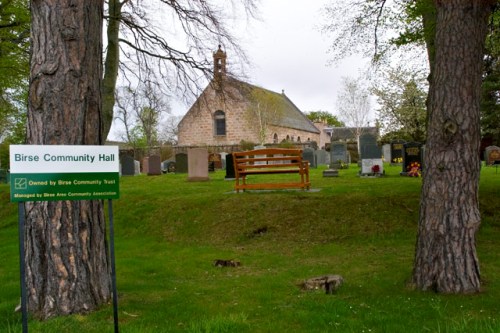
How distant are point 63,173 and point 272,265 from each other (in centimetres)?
387

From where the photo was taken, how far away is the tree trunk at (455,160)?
512 cm

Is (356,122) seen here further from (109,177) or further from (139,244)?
(109,177)

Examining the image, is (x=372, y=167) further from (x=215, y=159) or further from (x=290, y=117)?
(x=290, y=117)

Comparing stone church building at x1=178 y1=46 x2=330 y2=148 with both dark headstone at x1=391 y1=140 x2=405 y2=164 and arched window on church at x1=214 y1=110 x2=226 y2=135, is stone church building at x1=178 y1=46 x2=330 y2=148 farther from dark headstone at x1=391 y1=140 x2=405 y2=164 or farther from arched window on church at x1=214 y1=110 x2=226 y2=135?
dark headstone at x1=391 y1=140 x2=405 y2=164

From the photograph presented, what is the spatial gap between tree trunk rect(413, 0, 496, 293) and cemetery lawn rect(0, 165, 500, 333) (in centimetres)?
30

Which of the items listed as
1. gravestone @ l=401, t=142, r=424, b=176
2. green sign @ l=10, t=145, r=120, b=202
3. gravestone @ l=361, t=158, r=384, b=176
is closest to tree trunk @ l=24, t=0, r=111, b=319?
green sign @ l=10, t=145, r=120, b=202

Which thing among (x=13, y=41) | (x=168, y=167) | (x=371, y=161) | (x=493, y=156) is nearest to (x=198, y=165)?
(x=371, y=161)

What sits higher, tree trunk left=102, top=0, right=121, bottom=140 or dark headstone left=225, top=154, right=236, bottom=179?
tree trunk left=102, top=0, right=121, bottom=140

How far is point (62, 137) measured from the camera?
15.7ft

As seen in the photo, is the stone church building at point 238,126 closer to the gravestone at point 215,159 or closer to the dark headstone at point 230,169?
the gravestone at point 215,159

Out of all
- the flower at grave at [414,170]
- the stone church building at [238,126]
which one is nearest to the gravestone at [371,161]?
the flower at grave at [414,170]

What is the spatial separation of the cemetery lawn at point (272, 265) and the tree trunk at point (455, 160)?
0.30 meters

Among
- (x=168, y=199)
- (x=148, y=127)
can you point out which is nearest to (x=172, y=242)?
(x=168, y=199)

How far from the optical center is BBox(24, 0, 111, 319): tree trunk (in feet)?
15.4
